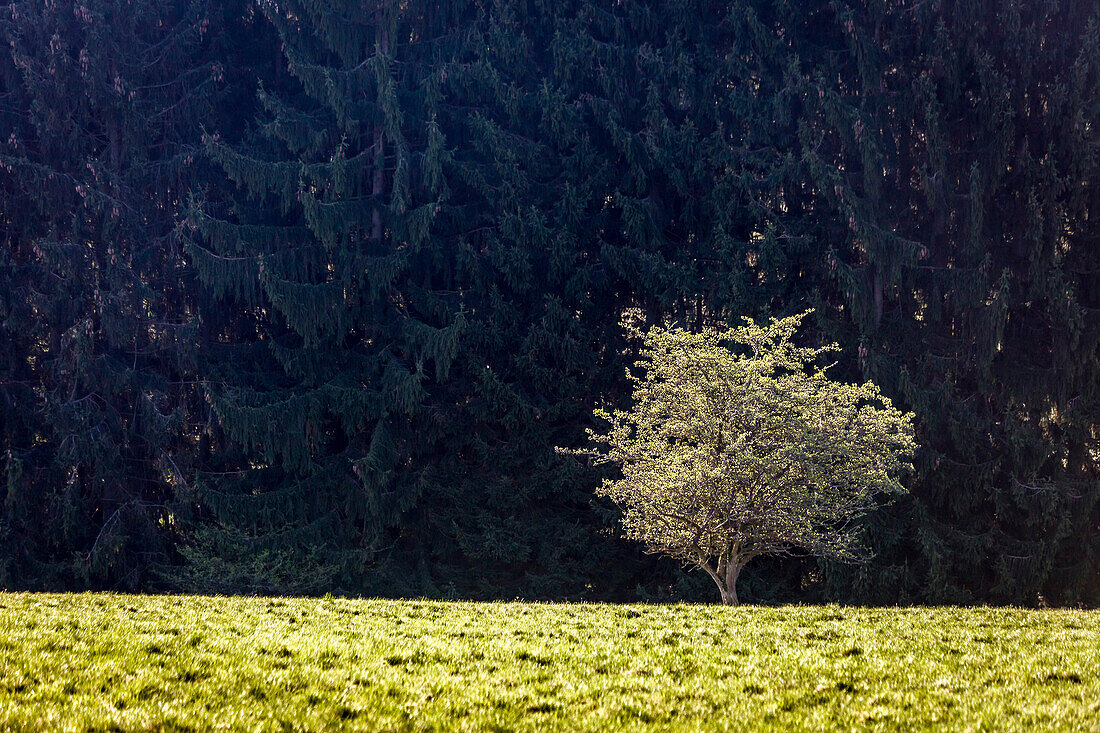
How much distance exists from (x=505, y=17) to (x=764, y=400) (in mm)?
15661

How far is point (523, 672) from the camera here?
7598mm

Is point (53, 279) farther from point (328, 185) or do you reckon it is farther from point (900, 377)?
point (900, 377)

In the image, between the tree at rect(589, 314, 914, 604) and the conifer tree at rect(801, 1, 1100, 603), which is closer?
the tree at rect(589, 314, 914, 604)

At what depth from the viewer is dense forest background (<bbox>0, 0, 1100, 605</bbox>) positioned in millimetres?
22484

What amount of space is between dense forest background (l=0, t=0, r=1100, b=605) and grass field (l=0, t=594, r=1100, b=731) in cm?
1268

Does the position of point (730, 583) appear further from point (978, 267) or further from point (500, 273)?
point (500, 273)

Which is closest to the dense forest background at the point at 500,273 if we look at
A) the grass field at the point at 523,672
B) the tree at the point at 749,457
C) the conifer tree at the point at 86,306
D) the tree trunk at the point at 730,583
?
the conifer tree at the point at 86,306

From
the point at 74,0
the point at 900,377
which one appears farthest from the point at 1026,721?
the point at 74,0

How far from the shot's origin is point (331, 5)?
2464cm

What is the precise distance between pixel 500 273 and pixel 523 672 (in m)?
18.7

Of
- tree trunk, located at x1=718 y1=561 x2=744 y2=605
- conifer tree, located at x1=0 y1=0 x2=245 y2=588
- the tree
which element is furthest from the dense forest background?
the tree

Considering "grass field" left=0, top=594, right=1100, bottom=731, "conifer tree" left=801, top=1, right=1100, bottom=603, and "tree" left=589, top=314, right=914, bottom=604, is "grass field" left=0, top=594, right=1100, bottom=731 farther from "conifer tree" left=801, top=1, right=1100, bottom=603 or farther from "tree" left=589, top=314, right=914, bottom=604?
"conifer tree" left=801, top=1, right=1100, bottom=603

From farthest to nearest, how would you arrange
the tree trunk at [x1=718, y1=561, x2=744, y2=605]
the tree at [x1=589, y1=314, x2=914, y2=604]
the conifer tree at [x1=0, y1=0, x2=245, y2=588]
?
1. the conifer tree at [x1=0, y1=0, x2=245, y2=588]
2. the tree trunk at [x1=718, y1=561, x2=744, y2=605]
3. the tree at [x1=589, y1=314, x2=914, y2=604]

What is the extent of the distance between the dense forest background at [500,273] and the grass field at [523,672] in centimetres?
1268
